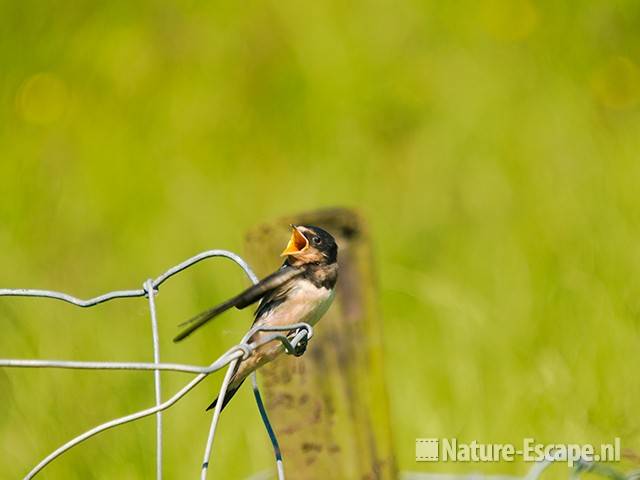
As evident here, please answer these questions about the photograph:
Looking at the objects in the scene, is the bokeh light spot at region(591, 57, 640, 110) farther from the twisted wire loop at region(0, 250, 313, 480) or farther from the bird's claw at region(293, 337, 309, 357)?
the twisted wire loop at region(0, 250, 313, 480)

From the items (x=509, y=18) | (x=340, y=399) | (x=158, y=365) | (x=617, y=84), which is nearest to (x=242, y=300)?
(x=158, y=365)

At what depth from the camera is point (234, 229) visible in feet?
14.5

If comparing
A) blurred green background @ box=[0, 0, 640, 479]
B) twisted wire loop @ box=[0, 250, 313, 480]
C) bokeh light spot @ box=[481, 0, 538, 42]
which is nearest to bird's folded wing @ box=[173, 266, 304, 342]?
twisted wire loop @ box=[0, 250, 313, 480]

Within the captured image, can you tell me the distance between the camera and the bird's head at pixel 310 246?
202 cm

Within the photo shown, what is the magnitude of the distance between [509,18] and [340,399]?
13.8 feet

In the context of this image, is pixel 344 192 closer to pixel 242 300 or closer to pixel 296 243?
pixel 296 243

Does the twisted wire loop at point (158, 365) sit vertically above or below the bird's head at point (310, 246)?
below

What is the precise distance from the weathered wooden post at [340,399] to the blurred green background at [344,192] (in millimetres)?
993

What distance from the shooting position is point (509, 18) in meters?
5.83

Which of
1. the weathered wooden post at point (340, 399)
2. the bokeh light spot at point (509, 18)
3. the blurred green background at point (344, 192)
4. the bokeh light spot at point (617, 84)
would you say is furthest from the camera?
the bokeh light spot at point (509, 18)

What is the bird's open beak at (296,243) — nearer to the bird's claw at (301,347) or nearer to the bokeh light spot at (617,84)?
the bird's claw at (301,347)

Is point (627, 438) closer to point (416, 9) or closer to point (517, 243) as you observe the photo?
point (517, 243)

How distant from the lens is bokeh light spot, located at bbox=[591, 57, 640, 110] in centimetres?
529

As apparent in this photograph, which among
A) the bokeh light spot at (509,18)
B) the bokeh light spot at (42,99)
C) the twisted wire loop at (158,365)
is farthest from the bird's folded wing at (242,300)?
the bokeh light spot at (509,18)
